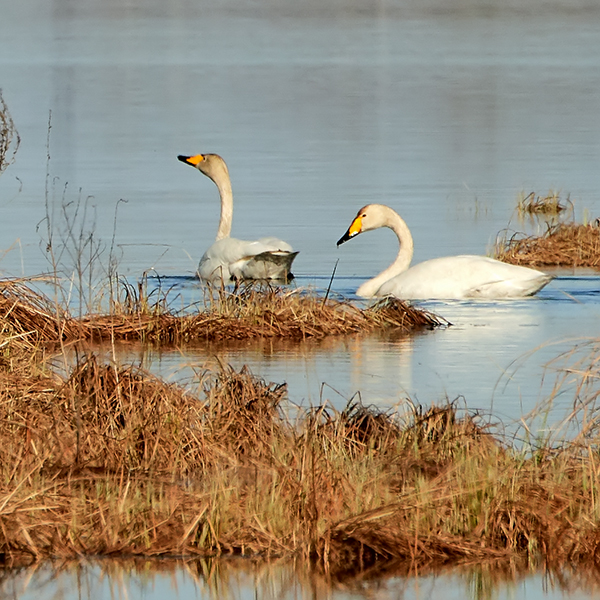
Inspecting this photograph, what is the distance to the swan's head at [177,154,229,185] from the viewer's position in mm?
18406

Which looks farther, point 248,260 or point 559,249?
point 559,249

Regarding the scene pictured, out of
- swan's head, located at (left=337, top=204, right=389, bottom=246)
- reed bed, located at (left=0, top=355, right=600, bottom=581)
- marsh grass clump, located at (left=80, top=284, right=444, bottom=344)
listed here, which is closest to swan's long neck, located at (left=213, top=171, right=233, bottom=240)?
swan's head, located at (left=337, top=204, right=389, bottom=246)

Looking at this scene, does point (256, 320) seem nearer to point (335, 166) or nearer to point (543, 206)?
point (543, 206)

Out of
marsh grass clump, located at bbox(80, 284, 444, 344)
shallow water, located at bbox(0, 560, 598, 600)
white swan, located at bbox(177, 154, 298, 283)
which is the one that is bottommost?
shallow water, located at bbox(0, 560, 598, 600)

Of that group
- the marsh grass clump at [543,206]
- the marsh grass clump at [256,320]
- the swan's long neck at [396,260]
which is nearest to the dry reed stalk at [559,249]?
the swan's long neck at [396,260]

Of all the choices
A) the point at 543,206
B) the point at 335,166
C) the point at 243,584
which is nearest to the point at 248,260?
the point at 543,206

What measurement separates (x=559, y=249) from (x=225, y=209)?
3.56m

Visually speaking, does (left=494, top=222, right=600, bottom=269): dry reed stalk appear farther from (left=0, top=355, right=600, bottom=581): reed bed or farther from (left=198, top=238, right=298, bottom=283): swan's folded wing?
(left=0, top=355, right=600, bottom=581): reed bed

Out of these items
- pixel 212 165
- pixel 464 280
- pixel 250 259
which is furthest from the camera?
pixel 212 165

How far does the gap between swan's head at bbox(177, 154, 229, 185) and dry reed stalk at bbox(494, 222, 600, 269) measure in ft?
10.5

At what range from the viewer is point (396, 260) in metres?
15.4

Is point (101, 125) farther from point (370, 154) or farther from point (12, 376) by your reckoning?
point (12, 376)

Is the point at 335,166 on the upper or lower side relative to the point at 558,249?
upper

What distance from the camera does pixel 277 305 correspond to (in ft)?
39.7
